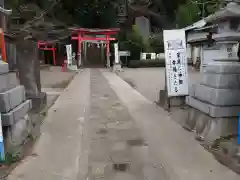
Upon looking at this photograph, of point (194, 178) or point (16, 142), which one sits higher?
point (16, 142)

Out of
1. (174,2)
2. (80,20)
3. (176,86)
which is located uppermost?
A: (174,2)

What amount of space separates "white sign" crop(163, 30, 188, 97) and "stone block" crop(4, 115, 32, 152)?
4.04 metres

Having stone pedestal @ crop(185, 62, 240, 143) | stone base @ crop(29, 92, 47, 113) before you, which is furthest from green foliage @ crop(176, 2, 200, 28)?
stone pedestal @ crop(185, 62, 240, 143)

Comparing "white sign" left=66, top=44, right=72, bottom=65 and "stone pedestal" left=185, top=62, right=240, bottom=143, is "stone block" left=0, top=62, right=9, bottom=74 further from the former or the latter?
"white sign" left=66, top=44, right=72, bottom=65

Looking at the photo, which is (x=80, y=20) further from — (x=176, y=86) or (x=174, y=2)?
(x=176, y=86)

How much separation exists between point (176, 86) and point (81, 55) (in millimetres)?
22458

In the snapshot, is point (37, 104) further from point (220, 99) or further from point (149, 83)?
point (149, 83)

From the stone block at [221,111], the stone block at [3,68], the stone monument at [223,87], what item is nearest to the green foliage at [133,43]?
the stone monument at [223,87]

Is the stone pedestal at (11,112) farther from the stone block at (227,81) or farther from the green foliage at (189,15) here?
the green foliage at (189,15)

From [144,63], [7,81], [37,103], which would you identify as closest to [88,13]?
[144,63]

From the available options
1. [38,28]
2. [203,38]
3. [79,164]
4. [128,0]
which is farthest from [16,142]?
[128,0]

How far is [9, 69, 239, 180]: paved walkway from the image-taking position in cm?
372

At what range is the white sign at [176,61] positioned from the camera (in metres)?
7.06

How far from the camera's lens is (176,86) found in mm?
7367
